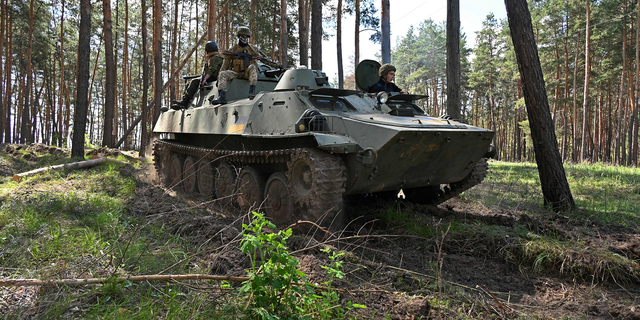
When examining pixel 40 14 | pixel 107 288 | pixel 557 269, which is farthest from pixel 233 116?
pixel 40 14

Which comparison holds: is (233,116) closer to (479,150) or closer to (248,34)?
(248,34)

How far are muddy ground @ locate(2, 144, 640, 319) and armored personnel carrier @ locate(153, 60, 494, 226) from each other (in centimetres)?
70

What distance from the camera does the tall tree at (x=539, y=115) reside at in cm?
664

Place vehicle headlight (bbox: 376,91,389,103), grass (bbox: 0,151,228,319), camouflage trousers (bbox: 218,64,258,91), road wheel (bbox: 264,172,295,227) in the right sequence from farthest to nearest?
camouflage trousers (bbox: 218,64,258,91)
vehicle headlight (bbox: 376,91,389,103)
road wheel (bbox: 264,172,295,227)
grass (bbox: 0,151,228,319)

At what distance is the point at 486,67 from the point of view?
36062mm

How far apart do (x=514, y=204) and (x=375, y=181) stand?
3.66 m

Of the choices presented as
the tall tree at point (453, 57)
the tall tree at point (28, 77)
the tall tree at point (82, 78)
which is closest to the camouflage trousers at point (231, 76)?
the tall tree at point (453, 57)

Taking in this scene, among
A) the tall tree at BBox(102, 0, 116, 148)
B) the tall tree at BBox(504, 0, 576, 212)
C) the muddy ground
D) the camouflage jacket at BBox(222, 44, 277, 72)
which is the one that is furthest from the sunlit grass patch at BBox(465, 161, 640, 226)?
the tall tree at BBox(102, 0, 116, 148)

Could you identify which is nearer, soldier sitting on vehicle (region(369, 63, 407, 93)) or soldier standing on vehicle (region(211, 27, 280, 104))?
soldier sitting on vehicle (region(369, 63, 407, 93))

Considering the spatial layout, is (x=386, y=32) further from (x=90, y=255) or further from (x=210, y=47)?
(x=90, y=255)

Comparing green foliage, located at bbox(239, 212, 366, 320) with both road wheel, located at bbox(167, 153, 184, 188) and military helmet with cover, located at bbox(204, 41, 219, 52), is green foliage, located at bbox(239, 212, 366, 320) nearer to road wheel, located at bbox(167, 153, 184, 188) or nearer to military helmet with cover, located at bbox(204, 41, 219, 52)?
road wheel, located at bbox(167, 153, 184, 188)

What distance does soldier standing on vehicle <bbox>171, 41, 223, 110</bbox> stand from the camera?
9.00m

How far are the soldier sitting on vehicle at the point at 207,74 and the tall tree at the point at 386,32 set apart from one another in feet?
21.1

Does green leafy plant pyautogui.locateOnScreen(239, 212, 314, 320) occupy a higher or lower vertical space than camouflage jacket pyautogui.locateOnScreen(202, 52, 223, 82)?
lower
